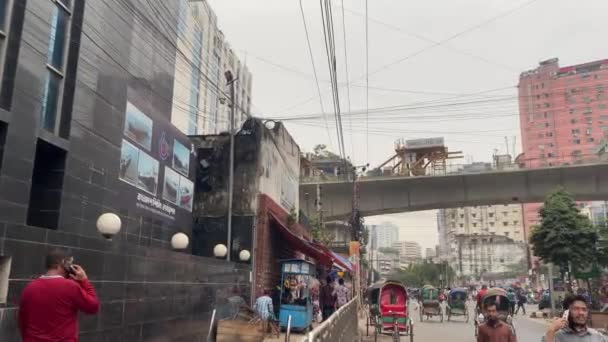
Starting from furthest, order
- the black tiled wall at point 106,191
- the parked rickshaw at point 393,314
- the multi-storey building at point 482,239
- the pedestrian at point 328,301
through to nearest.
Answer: the multi-storey building at point 482,239 < the pedestrian at point 328,301 < the parked rickshaw at point 393,314 < the black tiled wall at point 106,191

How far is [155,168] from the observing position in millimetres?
14008

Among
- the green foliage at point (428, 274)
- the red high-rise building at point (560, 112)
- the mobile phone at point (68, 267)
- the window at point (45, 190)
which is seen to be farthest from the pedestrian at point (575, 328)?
the red high-rise building at point (560, 112)

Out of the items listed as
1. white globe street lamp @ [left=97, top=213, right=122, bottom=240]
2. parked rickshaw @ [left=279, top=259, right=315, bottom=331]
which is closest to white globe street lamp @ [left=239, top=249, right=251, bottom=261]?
parked rickshaw @ [left=279, top=259, right=315, bottom=331]

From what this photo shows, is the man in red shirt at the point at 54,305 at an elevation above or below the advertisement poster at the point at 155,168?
below

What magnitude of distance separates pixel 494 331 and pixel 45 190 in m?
7.90

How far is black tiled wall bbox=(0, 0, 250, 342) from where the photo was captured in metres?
7.26

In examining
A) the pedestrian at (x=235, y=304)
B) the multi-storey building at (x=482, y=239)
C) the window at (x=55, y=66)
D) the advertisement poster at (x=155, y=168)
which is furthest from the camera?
A: the multi-storey building at (x=482, y=239)

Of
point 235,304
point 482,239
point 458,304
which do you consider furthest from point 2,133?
point 482,239

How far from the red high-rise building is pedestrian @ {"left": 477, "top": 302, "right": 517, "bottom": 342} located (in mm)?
89888

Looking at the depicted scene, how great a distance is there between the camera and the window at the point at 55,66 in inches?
365

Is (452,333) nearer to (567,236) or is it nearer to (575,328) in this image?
(567,236)

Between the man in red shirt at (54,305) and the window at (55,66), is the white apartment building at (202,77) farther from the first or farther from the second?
the man in red shirt at (54,305)

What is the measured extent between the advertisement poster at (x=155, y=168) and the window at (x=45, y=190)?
7.35 ft

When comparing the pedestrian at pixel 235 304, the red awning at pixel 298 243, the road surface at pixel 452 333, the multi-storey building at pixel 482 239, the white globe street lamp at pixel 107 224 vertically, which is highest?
the multi-storey building at pixel 482 239
